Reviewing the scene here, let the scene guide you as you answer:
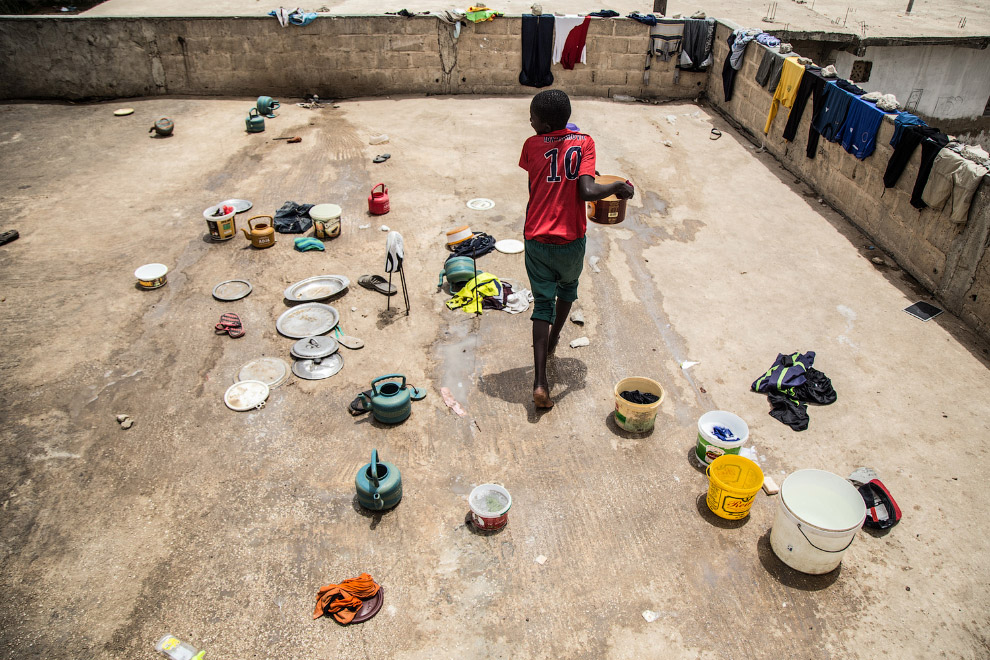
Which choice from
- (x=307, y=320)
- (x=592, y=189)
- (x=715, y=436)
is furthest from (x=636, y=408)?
(x=307, y=320)

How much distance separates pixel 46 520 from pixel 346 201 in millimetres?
5386

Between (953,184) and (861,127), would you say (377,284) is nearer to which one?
(953,184)

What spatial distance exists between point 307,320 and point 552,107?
3226mm

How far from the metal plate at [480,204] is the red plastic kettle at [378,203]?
1.14 m

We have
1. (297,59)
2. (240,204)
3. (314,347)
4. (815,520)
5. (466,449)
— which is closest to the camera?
(815,520)

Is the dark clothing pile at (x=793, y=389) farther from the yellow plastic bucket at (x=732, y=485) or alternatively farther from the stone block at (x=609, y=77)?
the stone block at (x=609, y=77)

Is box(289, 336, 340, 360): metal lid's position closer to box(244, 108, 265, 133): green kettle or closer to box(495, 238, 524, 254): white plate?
box(495, 238, 524, 254): white plate

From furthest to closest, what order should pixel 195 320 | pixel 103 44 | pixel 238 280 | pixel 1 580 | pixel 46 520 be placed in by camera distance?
pixel 103 44, pixel 238 280, pixel 195 320, pixel 46 520, pixel 1 580

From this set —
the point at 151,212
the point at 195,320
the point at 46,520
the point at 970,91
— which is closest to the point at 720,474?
the point at 46,520

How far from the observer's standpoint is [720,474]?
166 inches

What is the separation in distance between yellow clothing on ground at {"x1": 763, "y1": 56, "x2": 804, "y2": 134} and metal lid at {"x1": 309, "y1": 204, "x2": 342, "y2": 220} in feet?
23.1

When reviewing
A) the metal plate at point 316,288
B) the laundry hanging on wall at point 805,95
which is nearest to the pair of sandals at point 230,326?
the metal plate at point 316,288

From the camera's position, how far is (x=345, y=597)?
3627mm

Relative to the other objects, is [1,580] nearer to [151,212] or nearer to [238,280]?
[238,280]
